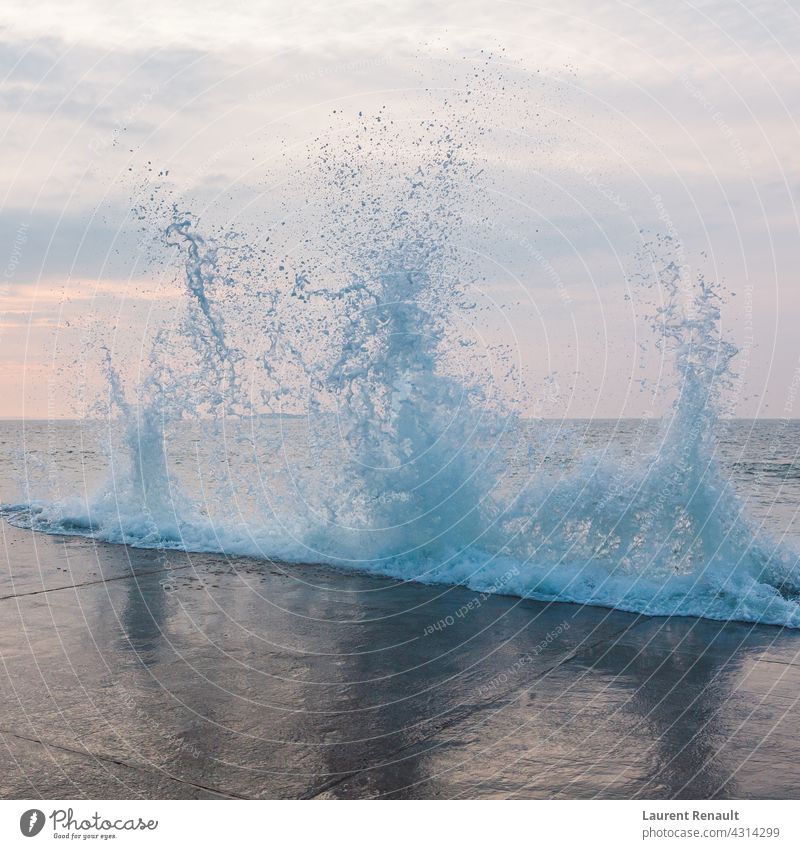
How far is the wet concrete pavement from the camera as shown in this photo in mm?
4164

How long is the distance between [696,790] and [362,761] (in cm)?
163

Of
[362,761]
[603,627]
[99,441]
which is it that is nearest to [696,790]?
[362,761]

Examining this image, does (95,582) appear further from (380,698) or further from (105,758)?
(105,758)

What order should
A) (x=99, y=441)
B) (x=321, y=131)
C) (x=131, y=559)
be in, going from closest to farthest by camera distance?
(x=321, y=131) < (x=131, y=559) < (x=99, y=441)

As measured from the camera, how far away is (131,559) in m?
10.9

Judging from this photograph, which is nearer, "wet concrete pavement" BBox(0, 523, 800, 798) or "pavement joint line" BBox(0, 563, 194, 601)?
"wet concrete pavement" BBox(0, 523, 800, 798)

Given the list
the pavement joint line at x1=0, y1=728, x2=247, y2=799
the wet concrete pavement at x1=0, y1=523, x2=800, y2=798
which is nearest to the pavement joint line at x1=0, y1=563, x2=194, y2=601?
the wet concrete pavement at x1=0, y1=523, x2=800, y2=798

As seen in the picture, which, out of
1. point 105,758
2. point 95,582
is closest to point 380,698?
point 105,758

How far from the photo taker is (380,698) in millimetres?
5387

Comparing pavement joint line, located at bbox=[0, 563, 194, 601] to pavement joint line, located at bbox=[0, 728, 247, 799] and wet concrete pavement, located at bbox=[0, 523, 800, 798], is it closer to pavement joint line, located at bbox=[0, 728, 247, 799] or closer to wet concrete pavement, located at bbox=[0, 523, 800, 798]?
wet concrete pavement, located at bbox=[0, 523, 800, 798]

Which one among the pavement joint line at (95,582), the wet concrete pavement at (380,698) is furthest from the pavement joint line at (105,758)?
the pavement joint line at (95,582)

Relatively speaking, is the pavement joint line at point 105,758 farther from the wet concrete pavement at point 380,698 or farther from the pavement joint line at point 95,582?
the pavement joint line at point 95,582

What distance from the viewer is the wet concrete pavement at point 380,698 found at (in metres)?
4.16

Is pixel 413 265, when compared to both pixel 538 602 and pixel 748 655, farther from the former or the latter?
pixel 748 655
